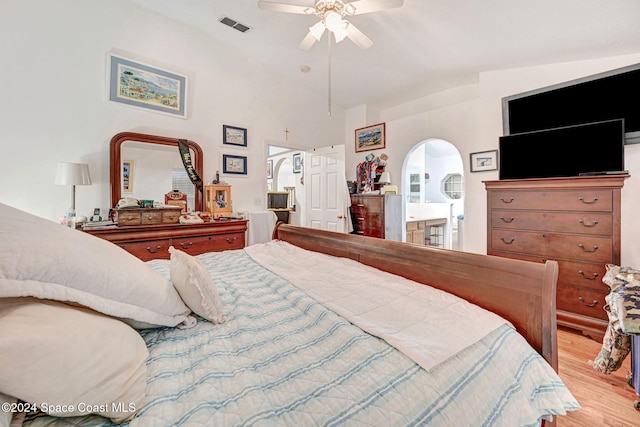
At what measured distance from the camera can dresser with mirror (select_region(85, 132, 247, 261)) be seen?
271 centimetres

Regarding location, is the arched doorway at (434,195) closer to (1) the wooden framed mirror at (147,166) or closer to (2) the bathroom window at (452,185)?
(2) the bathroom window at (452,185)

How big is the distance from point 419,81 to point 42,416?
4637 millimetres

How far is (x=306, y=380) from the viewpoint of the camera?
0.67 meters

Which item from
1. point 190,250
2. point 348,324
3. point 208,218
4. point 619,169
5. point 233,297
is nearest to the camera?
point 348,324

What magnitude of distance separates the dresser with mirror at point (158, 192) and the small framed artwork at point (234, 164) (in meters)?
0.35

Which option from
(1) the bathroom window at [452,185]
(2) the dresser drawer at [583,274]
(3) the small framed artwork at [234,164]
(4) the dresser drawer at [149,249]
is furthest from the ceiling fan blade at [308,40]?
(1) the bathroom window at [452,185]

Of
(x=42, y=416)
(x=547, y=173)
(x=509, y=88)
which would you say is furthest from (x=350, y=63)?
(x=42, y=416)

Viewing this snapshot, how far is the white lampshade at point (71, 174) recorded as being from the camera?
246 centimetres

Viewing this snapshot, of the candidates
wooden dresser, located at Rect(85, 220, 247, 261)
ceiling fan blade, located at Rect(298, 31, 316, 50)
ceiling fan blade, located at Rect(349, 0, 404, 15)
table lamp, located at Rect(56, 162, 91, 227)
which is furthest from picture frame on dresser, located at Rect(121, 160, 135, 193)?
ceiling fan blade, located at Rect(349, 0, 404, 15)

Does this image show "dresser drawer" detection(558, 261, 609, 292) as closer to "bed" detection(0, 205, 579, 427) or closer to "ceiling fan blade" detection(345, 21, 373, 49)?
"bed" detection(0, 205, 579, 427)

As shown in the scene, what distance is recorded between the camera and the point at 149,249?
108 inches

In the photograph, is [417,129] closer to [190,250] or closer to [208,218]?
[208,218]

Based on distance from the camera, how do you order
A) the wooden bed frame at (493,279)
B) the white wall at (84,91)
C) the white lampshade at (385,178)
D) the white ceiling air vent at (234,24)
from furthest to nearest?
the white lampshade at (385,178) → the white ceiling air vent at (234,24) → the white wall at (84,91) → the wooden bed frame at (493,279)

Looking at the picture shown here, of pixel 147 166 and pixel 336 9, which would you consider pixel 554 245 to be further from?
pixel 147 166
